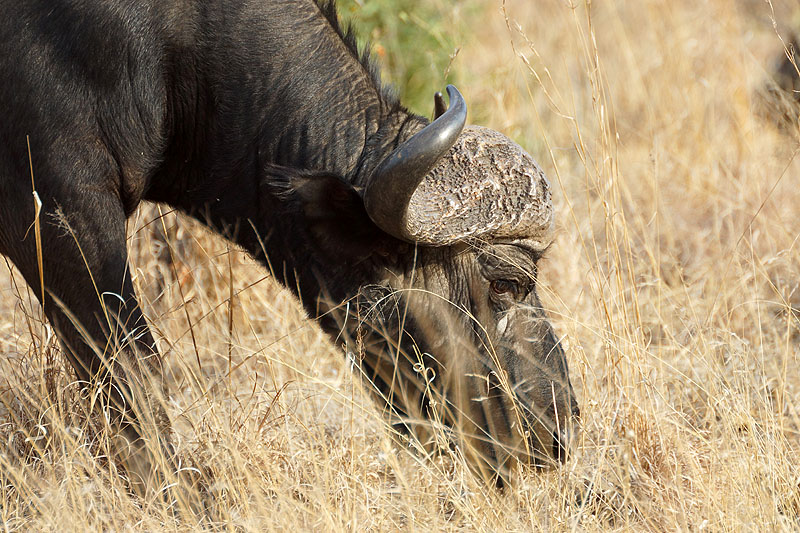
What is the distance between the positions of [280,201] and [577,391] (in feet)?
6.05

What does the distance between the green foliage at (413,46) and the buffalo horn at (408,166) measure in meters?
3.27

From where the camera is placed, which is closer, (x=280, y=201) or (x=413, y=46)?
(x=280, y=201)

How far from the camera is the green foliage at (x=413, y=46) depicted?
6.26 m

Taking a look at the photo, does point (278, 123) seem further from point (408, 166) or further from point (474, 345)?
point (474, 345)

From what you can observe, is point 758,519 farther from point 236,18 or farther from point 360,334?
point 236,18

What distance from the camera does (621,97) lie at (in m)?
9.06

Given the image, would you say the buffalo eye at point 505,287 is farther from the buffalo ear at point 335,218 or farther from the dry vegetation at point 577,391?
the buffalo ear at point 335,218

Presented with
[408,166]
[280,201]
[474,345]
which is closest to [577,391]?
[474,345]

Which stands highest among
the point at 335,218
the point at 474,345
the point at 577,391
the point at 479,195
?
the point at 479,195

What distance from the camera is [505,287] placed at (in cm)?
349

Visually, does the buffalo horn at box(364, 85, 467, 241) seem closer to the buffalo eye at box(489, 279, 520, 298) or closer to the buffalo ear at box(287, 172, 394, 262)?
the buffalo ear at box(287, 172, 394, 262)

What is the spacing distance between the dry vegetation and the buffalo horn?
674mm

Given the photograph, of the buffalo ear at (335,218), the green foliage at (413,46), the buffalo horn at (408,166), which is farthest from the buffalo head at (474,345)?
the green foliage at (413,46)

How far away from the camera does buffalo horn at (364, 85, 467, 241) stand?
115 inches
